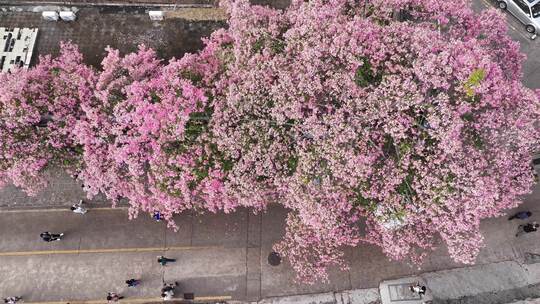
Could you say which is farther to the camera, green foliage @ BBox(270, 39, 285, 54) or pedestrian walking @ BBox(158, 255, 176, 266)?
pedestrian walking @ BBox(158, 255, 176, 266)

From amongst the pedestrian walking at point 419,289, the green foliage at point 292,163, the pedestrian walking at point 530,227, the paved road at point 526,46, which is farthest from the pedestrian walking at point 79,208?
the paved road at point 526,46

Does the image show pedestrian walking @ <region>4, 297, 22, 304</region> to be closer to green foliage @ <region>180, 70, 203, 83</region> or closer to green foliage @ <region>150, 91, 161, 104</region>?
green foliage @ <region>150, 91, 161, 104</region>

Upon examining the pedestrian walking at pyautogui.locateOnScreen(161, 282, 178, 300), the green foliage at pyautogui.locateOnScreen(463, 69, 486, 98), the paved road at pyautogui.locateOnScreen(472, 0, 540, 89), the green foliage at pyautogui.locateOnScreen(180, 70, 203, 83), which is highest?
the paved road at pyautogui.locateOnScreen(472, 0, 540, 89)

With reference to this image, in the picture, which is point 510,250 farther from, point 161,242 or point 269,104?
point 161,242

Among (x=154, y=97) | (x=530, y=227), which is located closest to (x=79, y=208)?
(x=154, y=97)

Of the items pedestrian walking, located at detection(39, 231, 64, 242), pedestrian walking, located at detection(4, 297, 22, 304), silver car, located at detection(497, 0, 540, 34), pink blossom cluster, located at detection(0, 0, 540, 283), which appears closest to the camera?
pink blossom cluster, located at detection(0, 0, 540, 283)

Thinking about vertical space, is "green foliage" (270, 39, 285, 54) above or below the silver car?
below

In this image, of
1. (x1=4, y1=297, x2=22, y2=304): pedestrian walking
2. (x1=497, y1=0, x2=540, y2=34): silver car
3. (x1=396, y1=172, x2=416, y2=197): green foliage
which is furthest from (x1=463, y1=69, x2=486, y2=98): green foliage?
(x1=4, y1=297, x2=22, y2=304): pedestrian walking
